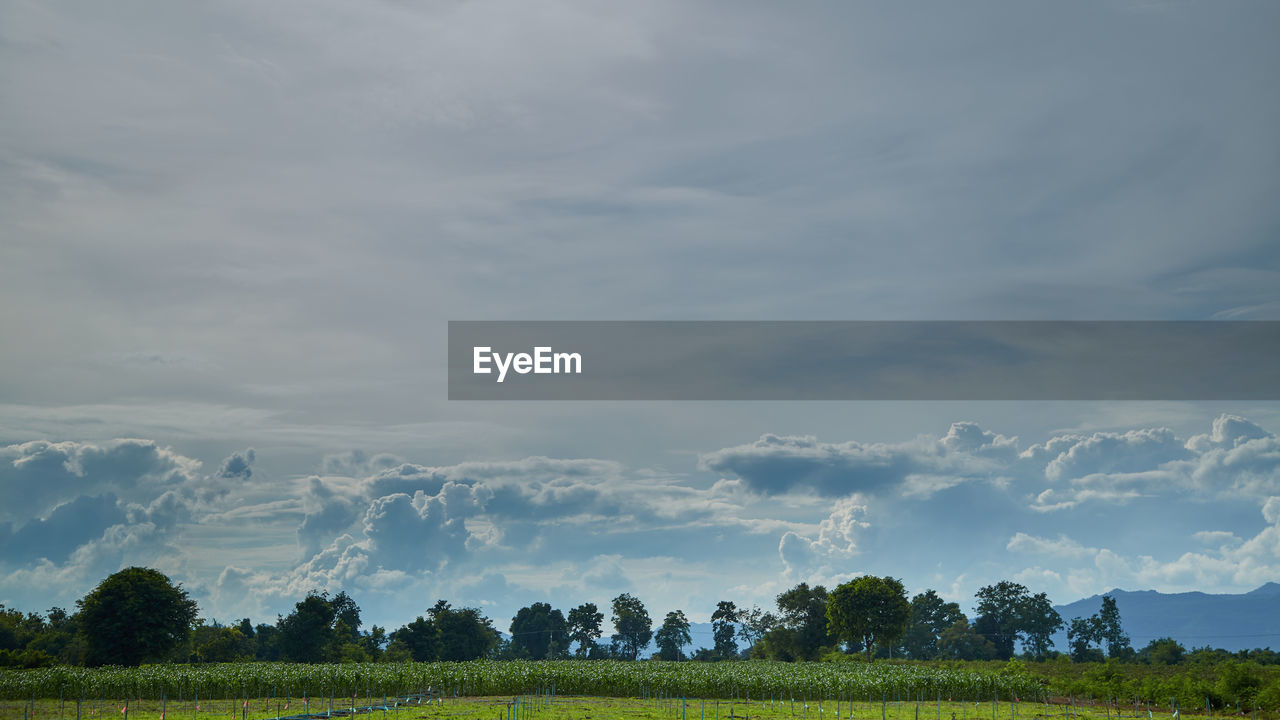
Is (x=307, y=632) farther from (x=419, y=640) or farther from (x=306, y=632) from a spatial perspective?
(x=419, y=640)

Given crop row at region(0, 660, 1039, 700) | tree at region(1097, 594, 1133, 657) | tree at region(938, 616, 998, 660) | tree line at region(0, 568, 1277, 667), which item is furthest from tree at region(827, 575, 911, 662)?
tree at region(1097, 594, 1133, 657)

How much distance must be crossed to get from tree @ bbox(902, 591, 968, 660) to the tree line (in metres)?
0.18

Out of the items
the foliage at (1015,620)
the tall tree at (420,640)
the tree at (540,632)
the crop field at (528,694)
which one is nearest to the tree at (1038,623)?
the foliage at (1015,620)

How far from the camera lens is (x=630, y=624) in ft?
511

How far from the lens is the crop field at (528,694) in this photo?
53.4 metres

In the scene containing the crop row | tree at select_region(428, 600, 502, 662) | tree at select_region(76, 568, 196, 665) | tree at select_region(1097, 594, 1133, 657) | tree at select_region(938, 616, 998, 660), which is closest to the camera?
the crop row

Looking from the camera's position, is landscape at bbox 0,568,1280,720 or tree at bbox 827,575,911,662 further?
tree at bbox 827,575,911,662

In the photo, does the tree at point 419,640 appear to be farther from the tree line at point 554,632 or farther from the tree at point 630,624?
the tree at point 630,624

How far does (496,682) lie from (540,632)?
86082mm

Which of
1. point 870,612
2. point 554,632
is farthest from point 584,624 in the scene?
point 870,612

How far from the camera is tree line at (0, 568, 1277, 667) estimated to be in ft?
269

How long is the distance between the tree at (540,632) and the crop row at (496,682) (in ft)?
257

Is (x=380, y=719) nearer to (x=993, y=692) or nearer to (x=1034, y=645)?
(x=993, y=692)

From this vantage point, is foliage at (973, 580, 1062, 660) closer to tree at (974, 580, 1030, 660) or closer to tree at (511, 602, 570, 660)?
tree at (974, 580, 1030, 660)
